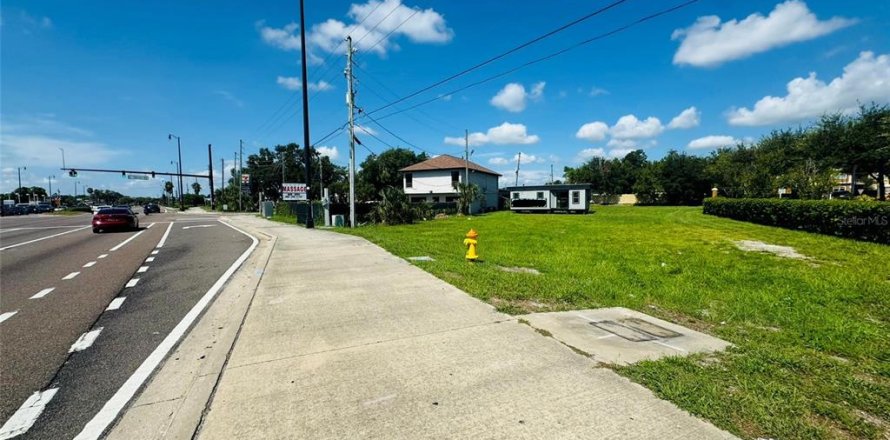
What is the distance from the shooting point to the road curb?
2.84 metres

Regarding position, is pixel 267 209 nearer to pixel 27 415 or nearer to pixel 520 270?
pixel 520 270

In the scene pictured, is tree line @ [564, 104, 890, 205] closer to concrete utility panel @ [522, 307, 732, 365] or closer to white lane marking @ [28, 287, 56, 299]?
concrete utility panel @ [522, 307, 732, 365]

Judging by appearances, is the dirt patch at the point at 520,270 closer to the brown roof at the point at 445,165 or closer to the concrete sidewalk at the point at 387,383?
the concrete sidewalk at the point at 387,383

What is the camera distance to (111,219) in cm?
2041

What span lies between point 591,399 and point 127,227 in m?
25.3

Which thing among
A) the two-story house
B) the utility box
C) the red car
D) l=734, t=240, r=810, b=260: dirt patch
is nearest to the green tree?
the two-story house

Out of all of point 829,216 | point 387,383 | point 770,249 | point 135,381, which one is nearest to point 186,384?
point 135,381

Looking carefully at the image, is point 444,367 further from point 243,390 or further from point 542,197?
point 542,197

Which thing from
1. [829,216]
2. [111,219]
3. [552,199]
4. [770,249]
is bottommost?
[770,249]

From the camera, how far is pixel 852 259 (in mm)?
10594

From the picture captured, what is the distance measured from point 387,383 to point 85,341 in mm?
3784

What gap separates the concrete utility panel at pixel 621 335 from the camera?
3.97m

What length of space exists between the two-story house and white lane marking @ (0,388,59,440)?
43096mm

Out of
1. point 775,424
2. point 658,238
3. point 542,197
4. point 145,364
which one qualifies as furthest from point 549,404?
point 542,197
